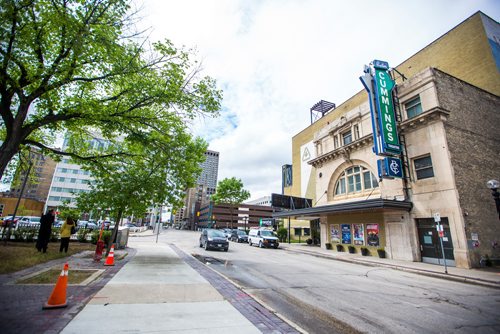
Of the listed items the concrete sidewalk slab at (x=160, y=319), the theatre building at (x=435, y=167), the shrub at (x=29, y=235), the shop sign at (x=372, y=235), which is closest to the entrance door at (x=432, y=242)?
the theatre building at (x=435, y=167)

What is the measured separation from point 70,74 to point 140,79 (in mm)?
2411

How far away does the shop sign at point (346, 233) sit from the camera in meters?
22.1

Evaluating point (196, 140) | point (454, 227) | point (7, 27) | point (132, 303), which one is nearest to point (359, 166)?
point (454, 227)

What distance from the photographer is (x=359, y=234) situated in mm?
21062

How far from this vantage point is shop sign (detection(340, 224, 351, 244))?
72.5 ft

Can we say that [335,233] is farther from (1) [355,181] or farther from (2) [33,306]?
(2) [33,306]

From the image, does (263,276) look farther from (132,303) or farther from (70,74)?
(70,74)

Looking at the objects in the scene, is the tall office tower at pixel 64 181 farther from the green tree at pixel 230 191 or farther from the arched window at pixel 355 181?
the arched window at pixel 355 181

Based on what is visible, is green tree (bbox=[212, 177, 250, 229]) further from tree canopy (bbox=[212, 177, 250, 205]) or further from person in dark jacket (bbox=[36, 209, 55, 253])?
person in dark jacket (bbox=[36, 209, 55, 253])

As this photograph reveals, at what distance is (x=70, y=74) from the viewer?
29.1 feet

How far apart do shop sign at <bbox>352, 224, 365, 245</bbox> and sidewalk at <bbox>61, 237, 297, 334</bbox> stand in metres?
17.4

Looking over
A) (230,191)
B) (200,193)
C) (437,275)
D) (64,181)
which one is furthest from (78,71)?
(200,193)

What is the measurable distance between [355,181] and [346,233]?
507cm

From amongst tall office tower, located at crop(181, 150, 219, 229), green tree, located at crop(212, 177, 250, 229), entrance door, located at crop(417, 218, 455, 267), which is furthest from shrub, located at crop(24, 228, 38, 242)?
tall office tower, located at crop(181, 150, 219, 229)
